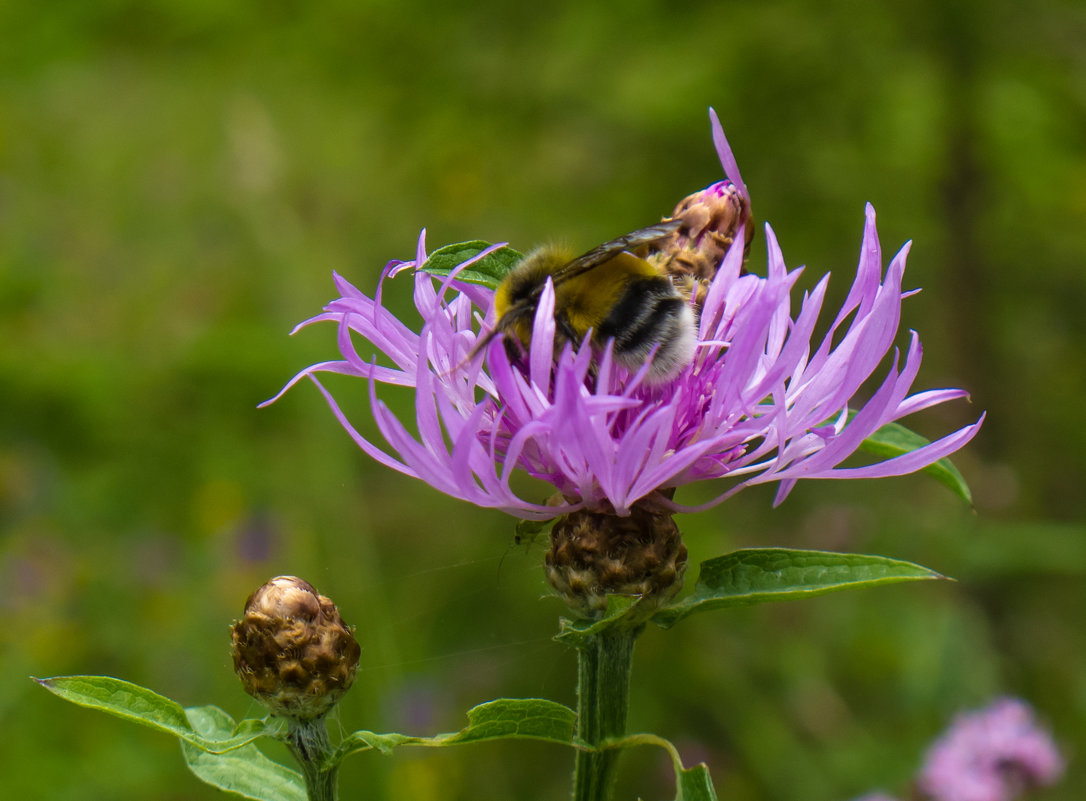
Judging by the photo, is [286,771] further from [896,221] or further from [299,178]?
[299,178]

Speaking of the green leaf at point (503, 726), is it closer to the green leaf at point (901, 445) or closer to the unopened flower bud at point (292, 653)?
the unopened flower bud at point (292, 653)

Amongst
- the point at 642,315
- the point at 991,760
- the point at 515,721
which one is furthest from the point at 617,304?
the point at 991,760

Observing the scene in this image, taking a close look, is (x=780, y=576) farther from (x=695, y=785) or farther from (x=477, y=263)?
(x=477, y=263)

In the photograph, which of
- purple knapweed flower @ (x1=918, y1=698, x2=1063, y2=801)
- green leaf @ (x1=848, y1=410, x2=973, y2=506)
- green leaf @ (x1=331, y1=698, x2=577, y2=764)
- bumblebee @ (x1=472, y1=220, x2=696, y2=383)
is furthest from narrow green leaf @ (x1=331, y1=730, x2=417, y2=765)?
purple knapweed flower @ (x1=918, y1=698, x2=1063, y2=801)

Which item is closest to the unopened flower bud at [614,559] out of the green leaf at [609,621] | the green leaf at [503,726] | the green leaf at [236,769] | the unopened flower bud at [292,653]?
the green leaf at [609,621]

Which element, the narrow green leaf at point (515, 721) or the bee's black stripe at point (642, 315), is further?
the bee's black stripe at point (642, 315)

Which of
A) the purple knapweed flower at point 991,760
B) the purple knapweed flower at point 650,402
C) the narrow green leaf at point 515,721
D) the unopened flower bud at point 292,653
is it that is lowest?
the purple knapweed flower at point 991,760
